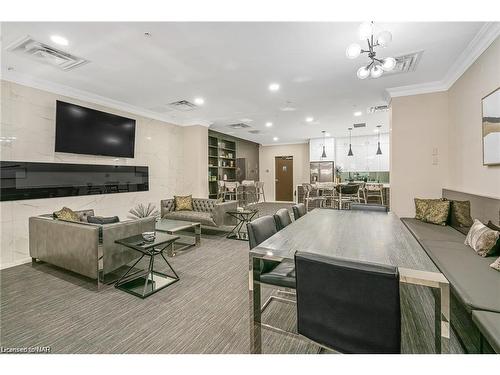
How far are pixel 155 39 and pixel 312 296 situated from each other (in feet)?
9.99

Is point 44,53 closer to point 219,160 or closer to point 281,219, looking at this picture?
point 281,219

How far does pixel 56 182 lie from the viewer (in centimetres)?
386

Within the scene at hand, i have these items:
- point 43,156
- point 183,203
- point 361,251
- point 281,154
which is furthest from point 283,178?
point 361,251

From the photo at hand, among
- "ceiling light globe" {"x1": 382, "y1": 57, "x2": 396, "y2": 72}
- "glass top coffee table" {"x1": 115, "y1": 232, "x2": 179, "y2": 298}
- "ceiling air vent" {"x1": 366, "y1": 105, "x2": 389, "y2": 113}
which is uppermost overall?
"ceiling air vent" {"x1": 366, "y1": 105, "x2": 389, "y2": 113}

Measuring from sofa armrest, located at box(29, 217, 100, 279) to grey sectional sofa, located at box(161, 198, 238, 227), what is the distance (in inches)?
87.6

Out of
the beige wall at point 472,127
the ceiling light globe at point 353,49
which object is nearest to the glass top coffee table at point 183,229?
the ceiling light globe at point 353,49

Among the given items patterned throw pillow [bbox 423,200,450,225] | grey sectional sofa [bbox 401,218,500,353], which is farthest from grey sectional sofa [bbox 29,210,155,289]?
patterned throw pillow [bbox 423,200,450,225]

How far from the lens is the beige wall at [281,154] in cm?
1026

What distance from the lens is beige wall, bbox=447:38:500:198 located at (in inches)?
106

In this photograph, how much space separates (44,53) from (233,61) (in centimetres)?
239

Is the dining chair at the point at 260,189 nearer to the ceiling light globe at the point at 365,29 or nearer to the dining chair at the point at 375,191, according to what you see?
the dining chair at the point at 375,191

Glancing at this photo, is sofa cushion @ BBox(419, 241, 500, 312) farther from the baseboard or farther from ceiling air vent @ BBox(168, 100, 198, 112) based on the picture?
the baseboard

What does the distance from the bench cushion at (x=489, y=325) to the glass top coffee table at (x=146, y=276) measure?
2671 millimetres
